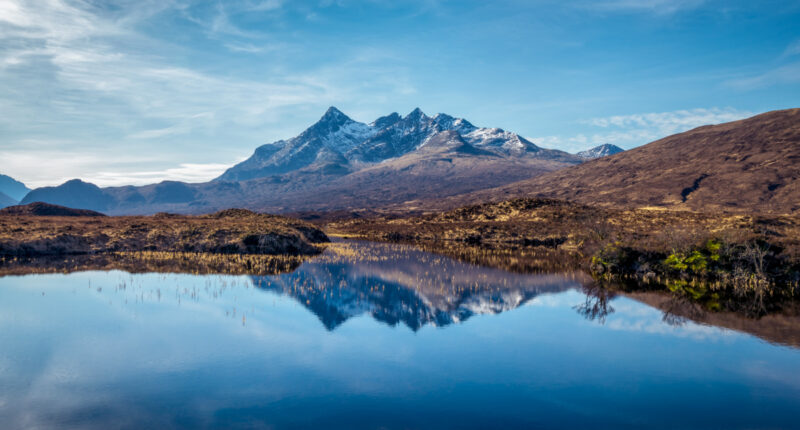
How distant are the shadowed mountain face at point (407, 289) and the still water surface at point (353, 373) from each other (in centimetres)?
37

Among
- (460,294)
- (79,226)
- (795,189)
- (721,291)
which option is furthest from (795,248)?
(795,189)

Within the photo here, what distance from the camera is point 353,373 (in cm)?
1994

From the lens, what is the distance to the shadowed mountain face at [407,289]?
31922mm

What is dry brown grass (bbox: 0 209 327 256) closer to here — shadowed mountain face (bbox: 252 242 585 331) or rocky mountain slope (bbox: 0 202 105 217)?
shadowed mountain face (bbox: 252 242 585 331)

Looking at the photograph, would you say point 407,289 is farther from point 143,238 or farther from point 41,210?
point 41,210

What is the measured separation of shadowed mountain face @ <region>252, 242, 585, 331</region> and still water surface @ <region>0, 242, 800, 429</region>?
0.37m

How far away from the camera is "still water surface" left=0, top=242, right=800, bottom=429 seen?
15.7 metres

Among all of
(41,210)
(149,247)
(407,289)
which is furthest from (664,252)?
(41,210)

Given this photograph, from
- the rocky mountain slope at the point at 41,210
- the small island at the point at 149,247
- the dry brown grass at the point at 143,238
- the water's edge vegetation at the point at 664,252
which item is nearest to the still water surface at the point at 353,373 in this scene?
the water's edge vegetation at the point at 664,252

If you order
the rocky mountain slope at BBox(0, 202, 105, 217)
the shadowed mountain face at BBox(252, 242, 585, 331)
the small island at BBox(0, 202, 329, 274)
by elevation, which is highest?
the rocky mountain slope at BBox(0, 202, 105, 217)

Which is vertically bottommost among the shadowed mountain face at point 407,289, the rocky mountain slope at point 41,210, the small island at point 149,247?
the shadowed mountain face at point 407,289

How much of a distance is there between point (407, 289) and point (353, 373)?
69.5 feet

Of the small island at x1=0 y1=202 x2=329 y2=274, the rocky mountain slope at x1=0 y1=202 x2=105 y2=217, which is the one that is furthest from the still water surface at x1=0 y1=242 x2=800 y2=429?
the rocky mountain slope at x1=0 y1=202 x2=105 y2=217

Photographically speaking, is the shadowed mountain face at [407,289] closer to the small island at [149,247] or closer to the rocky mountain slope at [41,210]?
the small island at [149,247]
